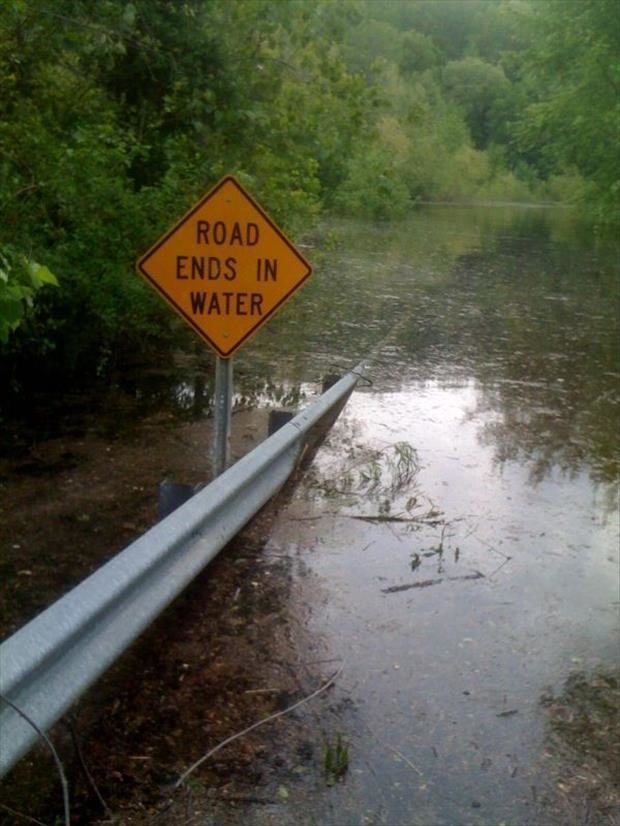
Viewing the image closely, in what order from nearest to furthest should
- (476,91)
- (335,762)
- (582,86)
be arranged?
(335,762)
(582,86)
(476,91)

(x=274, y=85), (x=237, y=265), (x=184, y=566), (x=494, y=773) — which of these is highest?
(x=274, y=85)

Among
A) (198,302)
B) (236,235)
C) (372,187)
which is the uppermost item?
(372,187)

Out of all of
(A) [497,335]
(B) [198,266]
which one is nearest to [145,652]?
(B) [198,266]

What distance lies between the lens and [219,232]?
21.1 ft

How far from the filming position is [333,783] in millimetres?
4141

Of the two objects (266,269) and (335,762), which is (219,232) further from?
(335,762)

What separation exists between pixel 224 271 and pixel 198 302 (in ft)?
0.76

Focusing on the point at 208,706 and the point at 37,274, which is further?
the point at 37,274

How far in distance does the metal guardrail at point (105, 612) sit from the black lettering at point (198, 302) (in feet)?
3.47

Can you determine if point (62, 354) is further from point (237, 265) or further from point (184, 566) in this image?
point (184, 566)

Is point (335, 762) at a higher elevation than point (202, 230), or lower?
lower

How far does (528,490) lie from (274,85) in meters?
6.69

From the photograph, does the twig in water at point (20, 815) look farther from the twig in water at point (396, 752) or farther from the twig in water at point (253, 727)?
the twig in water at point (396, 752)

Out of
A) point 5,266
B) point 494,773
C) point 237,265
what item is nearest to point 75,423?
point 237,265
